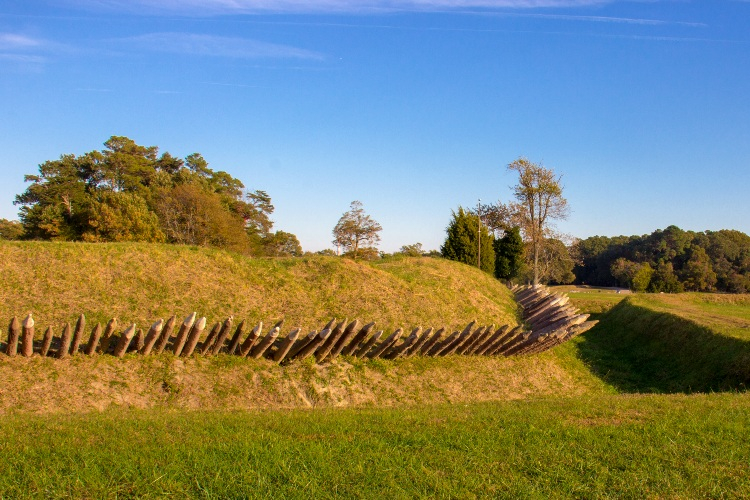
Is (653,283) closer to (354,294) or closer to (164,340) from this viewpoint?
(354,294)

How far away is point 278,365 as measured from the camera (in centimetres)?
869

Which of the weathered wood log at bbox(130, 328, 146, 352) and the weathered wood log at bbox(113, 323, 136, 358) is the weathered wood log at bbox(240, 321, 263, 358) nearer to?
the weathered wood log at bbox(130, 328, 146, 352)

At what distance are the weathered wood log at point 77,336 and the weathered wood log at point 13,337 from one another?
0.66 meters

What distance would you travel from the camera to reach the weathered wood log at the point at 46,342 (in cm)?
729

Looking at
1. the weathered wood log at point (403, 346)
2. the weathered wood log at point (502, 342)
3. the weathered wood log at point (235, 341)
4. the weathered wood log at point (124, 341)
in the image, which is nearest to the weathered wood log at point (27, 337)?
the weathered wood log at point (124, 341)

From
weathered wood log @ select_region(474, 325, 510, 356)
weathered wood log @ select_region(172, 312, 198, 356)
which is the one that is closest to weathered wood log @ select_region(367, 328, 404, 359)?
weathered wood log @ select_region(474, 325, 510, 356)

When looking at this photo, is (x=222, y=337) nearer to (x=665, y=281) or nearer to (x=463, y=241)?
(x=463, y=241)

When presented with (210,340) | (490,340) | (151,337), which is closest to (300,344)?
(210,340)

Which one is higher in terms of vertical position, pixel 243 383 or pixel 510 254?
pixel 510 254

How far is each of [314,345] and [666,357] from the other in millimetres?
9239

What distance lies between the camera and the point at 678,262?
210 ft

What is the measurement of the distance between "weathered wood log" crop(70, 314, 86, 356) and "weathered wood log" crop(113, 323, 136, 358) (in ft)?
1.62

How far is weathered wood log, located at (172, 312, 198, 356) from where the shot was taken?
25.5 feet

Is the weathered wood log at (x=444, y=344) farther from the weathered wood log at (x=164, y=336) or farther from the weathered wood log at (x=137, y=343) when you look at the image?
the weathered wood log at (x=137, y=343)
